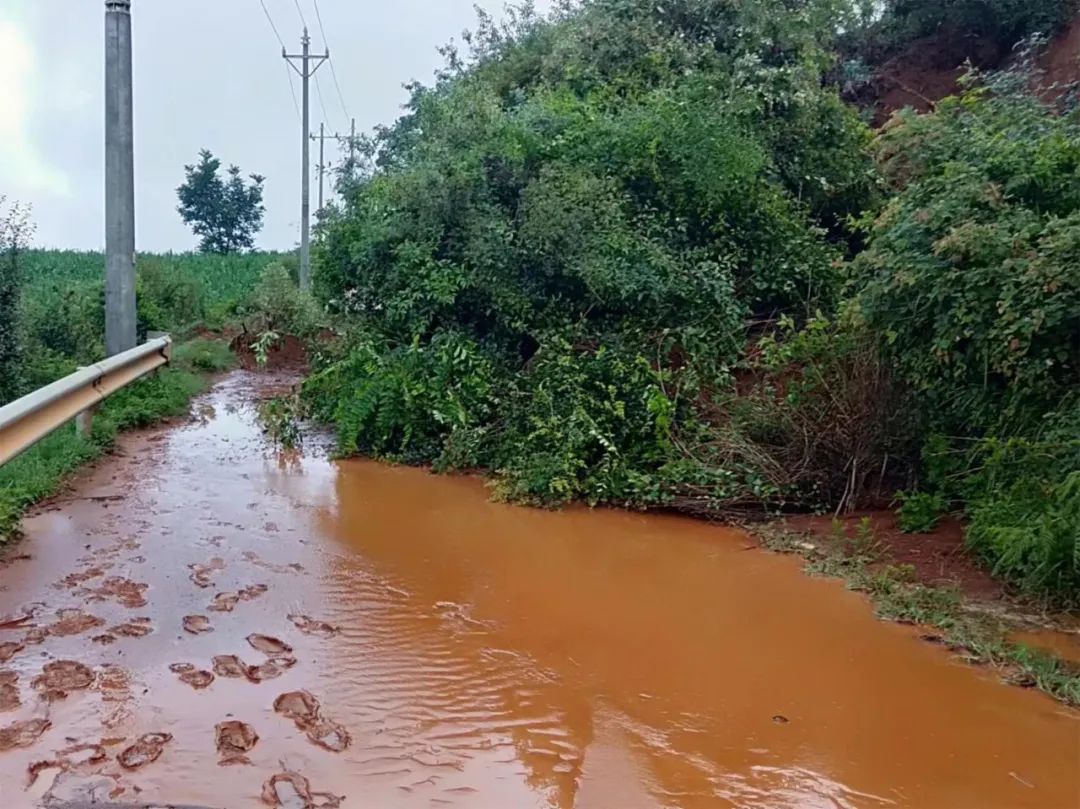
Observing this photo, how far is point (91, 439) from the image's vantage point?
325 inches

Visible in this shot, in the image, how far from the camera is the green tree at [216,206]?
62.4 metres

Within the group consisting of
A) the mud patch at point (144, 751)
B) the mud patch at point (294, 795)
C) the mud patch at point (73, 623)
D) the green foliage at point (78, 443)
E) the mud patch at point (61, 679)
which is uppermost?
the green foliage at point (78, 443)

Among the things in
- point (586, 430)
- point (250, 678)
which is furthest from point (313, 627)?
point (586, 430)

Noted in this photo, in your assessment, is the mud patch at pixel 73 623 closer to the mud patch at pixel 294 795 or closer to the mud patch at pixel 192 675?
the mud patch at pixel 192 675

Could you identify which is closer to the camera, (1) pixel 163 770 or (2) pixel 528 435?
(1) pixel 163 770

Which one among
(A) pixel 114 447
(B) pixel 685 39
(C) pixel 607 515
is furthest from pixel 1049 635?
(B) pixel 685 39

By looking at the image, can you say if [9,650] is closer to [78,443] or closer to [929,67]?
[78,443]

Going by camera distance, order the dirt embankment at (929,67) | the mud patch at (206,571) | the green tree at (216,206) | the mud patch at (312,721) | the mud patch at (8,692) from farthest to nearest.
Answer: the green tree at (216,206) → the dirt embankment at (929,67) → the mud patch at (206,571) → the mud patch at (8,692) → the mud patch at (312,721)

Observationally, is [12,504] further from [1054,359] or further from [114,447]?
[1054,359]

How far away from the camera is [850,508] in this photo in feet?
23.4

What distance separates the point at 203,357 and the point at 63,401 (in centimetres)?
868

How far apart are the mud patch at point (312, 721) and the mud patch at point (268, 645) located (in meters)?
0.46

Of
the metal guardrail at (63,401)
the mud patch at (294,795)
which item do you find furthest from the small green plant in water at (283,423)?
the mud patch at (294,795)

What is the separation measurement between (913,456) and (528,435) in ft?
10.5
